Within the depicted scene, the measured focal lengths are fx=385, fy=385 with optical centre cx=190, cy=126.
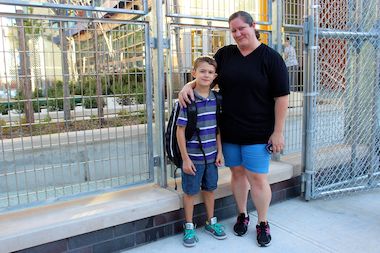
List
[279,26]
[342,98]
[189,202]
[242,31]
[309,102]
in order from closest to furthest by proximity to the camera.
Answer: [242,31] → [189,202] → [309,102] → [279,26] → [342,98]

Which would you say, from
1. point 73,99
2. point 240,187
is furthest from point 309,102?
point 73,99

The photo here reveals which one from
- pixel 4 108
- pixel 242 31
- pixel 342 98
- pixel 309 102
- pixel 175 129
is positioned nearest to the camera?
pixel 4 108

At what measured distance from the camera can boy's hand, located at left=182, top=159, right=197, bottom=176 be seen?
2.88 m

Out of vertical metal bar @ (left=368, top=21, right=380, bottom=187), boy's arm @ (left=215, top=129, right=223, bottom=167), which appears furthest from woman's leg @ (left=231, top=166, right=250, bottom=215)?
vertical metal bar @ (left=368, top=21, right=380, bottom=187)

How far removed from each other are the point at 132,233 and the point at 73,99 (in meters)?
1.12

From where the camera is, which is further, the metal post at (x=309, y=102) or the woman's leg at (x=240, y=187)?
the metal post at (x=309, y=102)

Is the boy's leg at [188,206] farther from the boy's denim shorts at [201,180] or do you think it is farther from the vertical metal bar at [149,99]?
the vertical metal bar at [149,99]

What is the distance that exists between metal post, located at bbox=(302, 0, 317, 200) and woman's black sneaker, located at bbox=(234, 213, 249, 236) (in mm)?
930

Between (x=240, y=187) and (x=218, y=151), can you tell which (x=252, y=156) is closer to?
(x=218, y=151)

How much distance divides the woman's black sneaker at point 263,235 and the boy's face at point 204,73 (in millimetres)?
1199

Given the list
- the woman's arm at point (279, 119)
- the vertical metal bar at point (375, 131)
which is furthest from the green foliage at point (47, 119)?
the vertical metal bar at point (375, 131)

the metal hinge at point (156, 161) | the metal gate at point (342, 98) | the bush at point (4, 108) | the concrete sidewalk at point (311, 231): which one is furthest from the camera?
the metal gate at point (342, 98)

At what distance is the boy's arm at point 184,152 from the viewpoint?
9.37ft

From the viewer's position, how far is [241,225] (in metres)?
3.18
